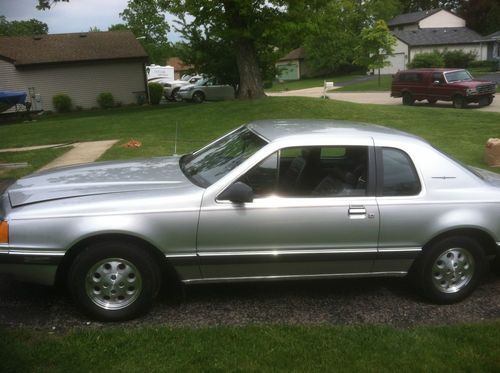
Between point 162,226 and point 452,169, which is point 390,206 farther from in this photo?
point 162,226

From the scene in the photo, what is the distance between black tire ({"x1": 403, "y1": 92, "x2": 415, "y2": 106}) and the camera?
85.1 feet

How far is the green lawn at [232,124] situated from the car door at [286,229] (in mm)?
7571

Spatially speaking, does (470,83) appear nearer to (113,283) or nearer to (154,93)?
(154,93)

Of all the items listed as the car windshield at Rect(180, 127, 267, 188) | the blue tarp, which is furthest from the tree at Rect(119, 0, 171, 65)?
the car windshield at Rect(180, 127, 267, 188)

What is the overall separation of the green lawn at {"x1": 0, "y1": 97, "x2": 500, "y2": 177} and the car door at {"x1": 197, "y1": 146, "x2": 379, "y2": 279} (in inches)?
298

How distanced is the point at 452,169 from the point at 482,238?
623mm

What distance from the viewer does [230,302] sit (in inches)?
175

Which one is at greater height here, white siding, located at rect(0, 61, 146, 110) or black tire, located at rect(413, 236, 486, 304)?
white siding, located at rect(0, 61, 146, 110)

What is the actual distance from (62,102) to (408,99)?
18.2 m

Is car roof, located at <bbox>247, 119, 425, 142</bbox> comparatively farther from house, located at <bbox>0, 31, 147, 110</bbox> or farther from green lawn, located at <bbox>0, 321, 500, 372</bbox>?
house, located at <bbox>0, 31, 147, 110</bbox>

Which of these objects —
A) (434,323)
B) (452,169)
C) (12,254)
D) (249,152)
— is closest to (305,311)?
(434,323)

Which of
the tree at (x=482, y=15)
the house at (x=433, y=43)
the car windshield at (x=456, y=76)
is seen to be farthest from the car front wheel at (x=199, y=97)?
the tree at (x=482, y=15)

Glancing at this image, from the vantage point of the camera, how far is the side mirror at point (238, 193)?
155 inches

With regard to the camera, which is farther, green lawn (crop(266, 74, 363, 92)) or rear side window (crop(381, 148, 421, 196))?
green lawn (crop(266, 74, 363, 92))
